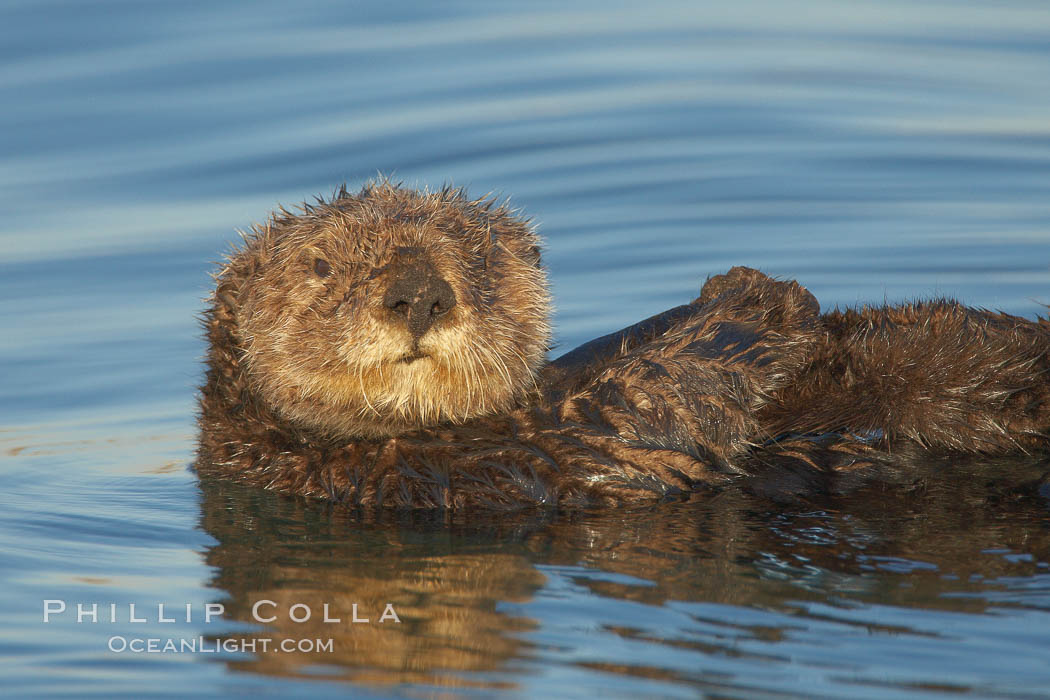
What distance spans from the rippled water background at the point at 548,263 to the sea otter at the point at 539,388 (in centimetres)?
19

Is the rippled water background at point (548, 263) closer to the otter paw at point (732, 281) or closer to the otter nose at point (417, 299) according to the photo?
the otter nose at point (417, 299)

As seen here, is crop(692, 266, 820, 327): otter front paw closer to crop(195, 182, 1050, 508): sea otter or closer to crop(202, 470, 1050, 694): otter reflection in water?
crop(195, 182, 1050, 508): sea otter

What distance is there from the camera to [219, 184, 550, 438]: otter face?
4652 mm

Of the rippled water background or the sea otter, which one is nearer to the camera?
the rippled water background

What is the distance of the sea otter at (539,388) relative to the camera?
481 cm

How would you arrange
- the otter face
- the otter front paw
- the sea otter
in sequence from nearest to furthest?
the otter face
the sea otter
the otter front paw

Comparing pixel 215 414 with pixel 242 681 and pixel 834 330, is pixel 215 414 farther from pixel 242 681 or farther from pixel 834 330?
pixel 834 330

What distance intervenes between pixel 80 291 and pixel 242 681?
562cm

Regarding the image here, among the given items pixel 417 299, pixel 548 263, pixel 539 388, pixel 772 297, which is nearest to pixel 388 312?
pixel 417 299

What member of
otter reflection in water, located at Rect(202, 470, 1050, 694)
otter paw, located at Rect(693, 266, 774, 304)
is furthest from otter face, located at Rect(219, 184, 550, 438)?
otter paw, located at Rect(693, 266, 774, 304)

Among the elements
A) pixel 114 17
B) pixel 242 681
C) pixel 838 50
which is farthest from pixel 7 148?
pixel 242 681

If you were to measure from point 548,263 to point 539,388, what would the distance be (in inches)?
135

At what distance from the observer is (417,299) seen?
454cm

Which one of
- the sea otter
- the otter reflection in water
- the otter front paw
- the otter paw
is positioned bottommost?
the otter reflection in water
